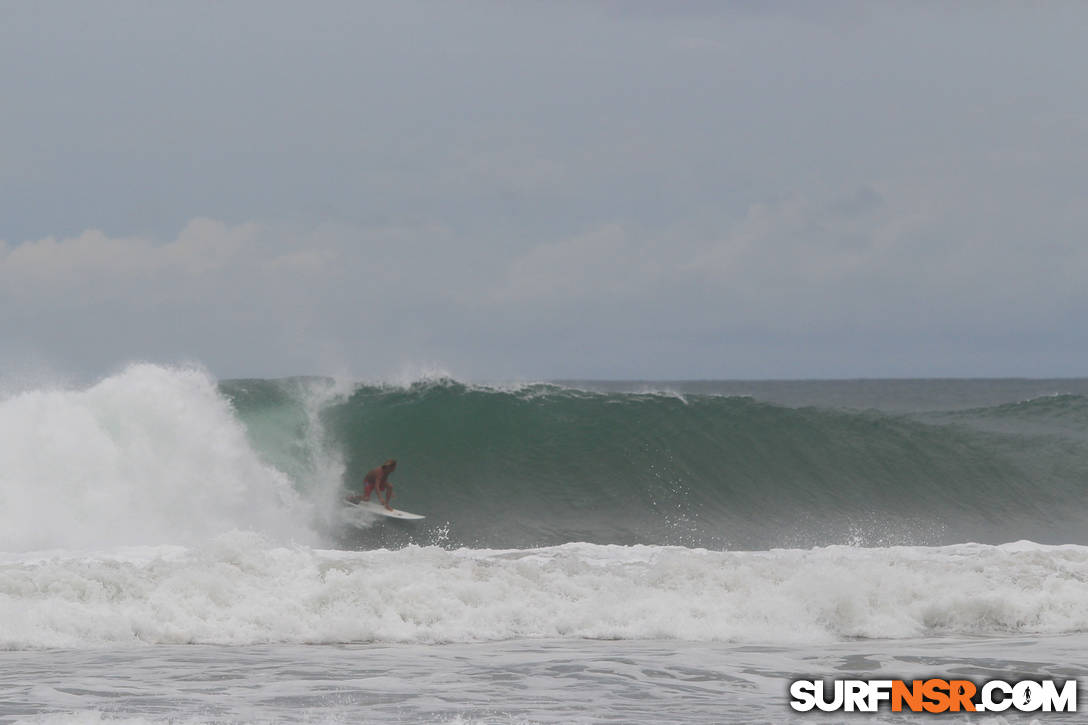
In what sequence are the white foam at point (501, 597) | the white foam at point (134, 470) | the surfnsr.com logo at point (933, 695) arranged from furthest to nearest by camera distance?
the white foam at point (134, 470)
the white foam at point (501, 597)
the surfnsr.com logo at point (933, 695)

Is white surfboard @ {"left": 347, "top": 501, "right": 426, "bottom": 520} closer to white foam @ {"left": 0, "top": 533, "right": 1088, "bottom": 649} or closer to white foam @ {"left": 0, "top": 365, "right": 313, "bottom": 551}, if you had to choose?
white foam @ {"left": 0, "top": 365, "right": 313, "bottom": 551}

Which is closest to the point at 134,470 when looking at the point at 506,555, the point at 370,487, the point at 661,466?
the point at 370,487

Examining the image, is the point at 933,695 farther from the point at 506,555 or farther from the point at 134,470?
the point at 134,470

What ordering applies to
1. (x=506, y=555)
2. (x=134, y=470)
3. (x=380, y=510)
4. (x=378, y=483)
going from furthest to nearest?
(x=378, y=483) → (x=380, y=510) → (x=134, y=470) → (x=506, y=555)

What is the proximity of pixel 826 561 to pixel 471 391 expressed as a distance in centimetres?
920

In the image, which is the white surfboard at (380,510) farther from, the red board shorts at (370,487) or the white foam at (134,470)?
the white foam at (134,470)

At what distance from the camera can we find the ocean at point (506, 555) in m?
7.82

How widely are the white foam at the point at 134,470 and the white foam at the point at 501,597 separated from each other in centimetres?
155

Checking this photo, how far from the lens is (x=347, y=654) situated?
889 cm

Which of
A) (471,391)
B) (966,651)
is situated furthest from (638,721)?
(471,391)

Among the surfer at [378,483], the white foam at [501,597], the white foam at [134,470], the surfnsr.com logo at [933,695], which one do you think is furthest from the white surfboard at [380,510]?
the surfnsr.com logo at [933,695]

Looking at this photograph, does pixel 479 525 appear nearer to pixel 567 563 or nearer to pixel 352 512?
pixel 352 512

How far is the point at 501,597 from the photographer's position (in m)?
10.3

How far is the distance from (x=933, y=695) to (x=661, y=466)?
1001cm
